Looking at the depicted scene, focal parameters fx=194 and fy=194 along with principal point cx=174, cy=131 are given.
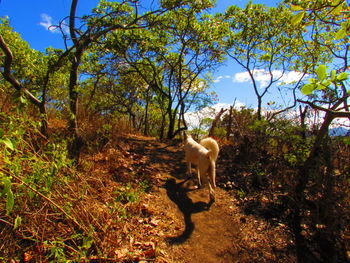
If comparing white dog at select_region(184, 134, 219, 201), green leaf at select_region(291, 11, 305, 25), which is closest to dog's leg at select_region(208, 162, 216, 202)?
white dog at select_region(184, 134, 219, 201)

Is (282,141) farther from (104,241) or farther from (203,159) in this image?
(104,241)

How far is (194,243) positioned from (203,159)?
1953 millimetres

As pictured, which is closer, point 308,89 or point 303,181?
point 308,89

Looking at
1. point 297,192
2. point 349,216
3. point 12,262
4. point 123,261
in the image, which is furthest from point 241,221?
point 12,262

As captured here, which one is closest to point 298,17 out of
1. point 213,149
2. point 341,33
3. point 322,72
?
point 341,33

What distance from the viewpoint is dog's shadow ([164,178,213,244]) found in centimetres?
338

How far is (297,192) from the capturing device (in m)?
3.73

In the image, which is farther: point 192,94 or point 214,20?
point 192,94

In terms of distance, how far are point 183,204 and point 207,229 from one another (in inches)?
32.6

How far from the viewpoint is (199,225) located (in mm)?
3768

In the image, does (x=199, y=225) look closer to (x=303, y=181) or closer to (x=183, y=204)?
(x=183, y=204)

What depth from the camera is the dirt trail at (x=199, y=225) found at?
312 centimetres

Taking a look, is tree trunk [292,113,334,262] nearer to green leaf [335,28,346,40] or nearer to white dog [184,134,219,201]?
white dog [184,134,219,201]

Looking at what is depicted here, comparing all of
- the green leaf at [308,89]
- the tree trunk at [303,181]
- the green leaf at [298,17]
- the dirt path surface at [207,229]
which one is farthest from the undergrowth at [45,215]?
the tree trunk at [303,181]
